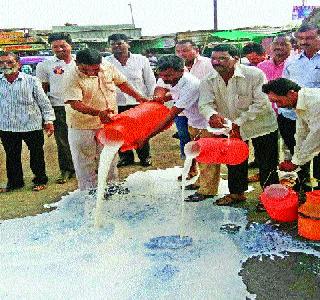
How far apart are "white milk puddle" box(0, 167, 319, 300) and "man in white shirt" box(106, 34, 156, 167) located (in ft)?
5.59

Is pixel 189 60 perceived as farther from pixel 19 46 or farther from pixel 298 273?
pixel 19 46

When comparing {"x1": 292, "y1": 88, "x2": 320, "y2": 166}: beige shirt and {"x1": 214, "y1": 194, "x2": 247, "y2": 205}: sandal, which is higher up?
{"x1": 292, "y1": 88, "x2": 320, "y2": 166}: beige shirt

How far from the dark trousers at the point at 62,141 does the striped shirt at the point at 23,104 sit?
42 cm

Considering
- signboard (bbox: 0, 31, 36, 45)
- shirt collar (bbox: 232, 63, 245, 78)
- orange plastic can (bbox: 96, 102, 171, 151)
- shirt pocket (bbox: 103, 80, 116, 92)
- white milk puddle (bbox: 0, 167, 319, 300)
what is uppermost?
signboard (bbox: 0, 31, 36, 45)

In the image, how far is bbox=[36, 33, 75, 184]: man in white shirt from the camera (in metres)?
5.66

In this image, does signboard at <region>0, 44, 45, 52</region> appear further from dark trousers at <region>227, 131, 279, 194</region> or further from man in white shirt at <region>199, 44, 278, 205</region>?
dark trousers at <region>227, 131, 279, 194</region>

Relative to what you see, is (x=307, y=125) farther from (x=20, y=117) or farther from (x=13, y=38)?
(x=13, y=38)

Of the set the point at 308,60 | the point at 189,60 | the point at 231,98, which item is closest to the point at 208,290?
the point at 231,98

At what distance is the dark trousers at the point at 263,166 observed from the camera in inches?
177

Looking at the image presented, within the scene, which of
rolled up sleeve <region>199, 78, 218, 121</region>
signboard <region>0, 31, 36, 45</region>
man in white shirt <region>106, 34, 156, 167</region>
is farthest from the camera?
signboard <region>0, 31, 36, 45</region>

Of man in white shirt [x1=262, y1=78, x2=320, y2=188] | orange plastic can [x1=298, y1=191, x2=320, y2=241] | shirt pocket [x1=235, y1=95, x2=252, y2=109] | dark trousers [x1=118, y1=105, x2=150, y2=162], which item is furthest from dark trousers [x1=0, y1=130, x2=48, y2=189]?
orange plastic can [x1=298, y1=191, x2=320, y2=241]

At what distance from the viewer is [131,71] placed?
626cm

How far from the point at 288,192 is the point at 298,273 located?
36.0 inches

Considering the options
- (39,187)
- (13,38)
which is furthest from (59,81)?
(13,38)
